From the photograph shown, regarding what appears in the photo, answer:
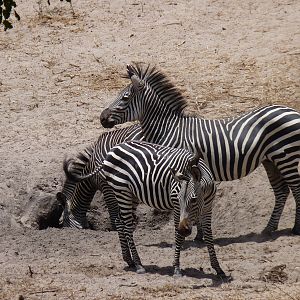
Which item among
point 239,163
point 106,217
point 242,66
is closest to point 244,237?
point 239,163

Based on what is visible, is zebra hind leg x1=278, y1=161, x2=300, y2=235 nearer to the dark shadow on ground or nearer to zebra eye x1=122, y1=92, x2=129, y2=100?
the dark shadow on ground

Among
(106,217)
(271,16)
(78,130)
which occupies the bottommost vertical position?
(106,217)

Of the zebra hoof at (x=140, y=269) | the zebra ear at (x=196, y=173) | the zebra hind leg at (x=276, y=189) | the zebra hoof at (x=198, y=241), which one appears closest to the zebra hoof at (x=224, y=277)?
the zebra hoof at (x=140, y=269)

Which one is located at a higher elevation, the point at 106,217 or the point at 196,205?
the point at 196,205

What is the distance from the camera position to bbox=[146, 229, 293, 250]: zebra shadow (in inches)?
477

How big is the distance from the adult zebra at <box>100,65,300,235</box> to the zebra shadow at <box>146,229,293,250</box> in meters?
0.15

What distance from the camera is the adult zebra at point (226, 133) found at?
12242 mm

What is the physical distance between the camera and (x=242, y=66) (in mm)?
17078

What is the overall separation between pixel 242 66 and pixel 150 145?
6.05m

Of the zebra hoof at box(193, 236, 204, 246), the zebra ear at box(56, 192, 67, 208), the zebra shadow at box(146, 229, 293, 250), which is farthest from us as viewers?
the zebra ear at box(56, 192, 67, 208)

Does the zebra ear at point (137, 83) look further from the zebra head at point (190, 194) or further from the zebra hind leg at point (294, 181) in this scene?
the zebra head at point (190, 194)

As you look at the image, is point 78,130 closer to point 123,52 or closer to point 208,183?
point 123,52

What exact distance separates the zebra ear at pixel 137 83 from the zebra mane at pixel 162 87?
0.26 feet

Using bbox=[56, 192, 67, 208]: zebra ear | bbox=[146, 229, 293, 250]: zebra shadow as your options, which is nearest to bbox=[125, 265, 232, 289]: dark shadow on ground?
bbox=[146, 229, 293, 250]: zebra shadow
